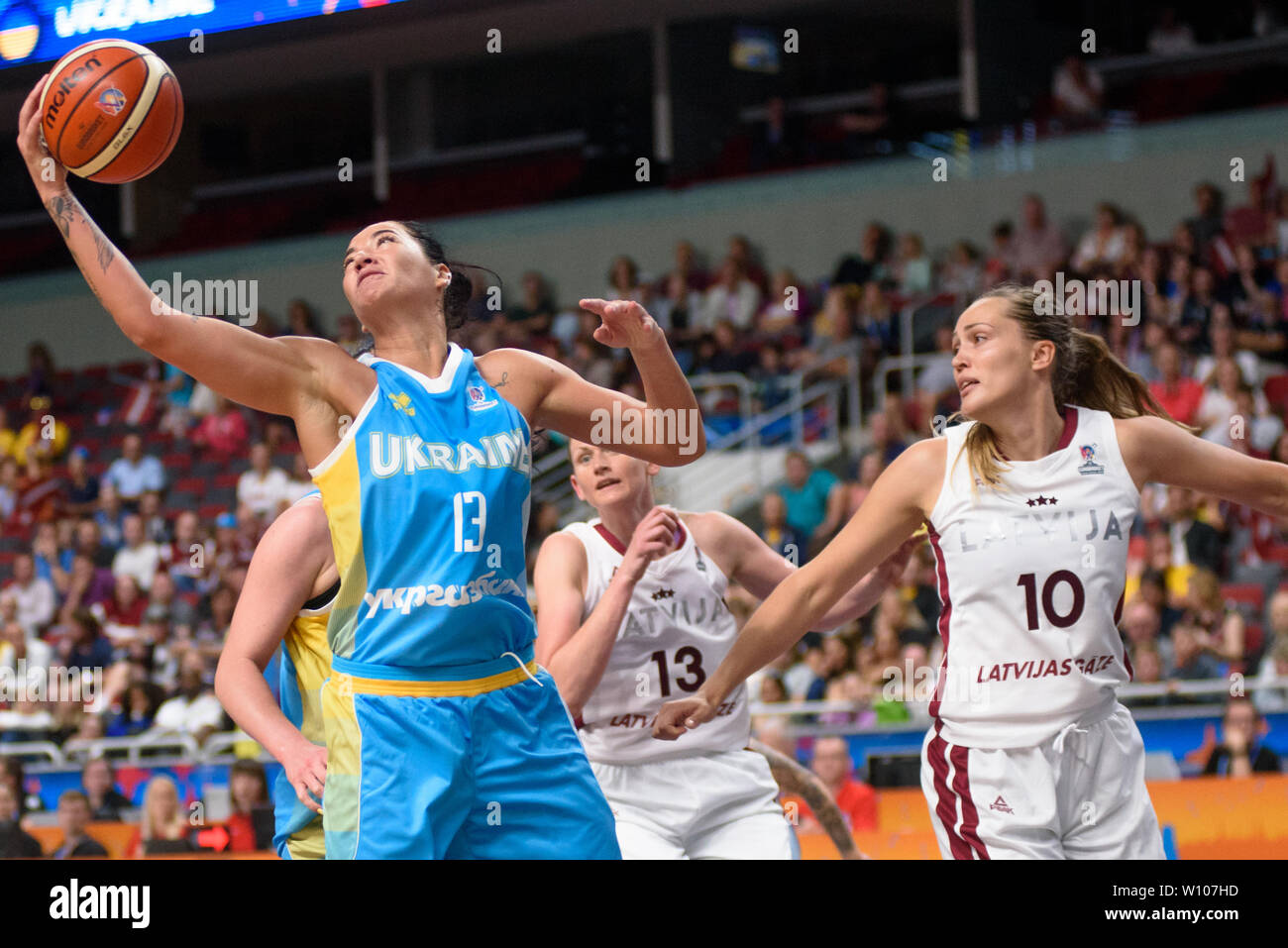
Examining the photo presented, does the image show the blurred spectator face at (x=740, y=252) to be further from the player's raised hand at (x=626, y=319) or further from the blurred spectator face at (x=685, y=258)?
the player's raised hand at (x=626, y=319)

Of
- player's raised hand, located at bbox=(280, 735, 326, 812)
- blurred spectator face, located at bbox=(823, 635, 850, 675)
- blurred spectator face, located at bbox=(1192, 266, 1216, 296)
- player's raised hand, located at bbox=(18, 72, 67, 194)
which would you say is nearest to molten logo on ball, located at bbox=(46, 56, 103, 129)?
player's raised hand, located at bbox=(18, 72, 67, 194)

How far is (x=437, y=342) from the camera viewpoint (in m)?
3.50

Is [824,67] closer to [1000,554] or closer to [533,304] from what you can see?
[533,304]

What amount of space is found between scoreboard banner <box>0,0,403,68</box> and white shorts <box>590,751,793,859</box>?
676cm

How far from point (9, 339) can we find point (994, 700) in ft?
48.7

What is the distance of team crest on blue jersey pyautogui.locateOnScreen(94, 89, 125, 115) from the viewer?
12.2ft

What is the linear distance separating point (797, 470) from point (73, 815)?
476 cm

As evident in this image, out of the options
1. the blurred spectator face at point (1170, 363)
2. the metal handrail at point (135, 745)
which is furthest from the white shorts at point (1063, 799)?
the metal handrail at point (135, 745)

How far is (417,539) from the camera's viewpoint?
318 cm

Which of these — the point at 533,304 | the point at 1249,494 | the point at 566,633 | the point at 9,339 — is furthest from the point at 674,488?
the point at 9,339

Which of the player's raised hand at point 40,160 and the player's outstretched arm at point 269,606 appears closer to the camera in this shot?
the player's raised hand at point 40,160

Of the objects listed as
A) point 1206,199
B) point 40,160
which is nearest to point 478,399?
point 40,160

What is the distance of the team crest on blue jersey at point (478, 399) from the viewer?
3.38m

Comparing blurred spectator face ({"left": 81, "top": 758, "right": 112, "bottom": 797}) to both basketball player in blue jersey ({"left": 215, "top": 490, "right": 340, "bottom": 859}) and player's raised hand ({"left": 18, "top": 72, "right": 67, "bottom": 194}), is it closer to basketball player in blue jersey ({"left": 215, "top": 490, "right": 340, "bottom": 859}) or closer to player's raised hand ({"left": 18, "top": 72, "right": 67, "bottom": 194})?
basketball player in blue jersey ({"left": 215, "top": 490, "right": 340, "bottom": 859})
